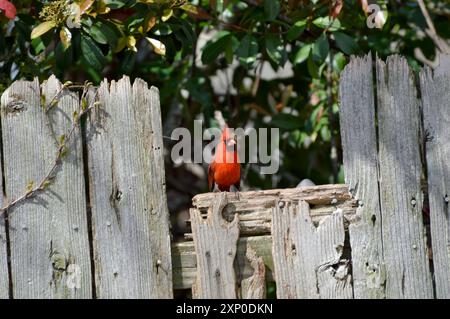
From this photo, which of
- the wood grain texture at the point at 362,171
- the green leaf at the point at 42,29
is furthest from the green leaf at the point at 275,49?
the wood grain texture at the point at 362,171

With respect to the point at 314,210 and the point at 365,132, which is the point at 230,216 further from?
the point at 365,132

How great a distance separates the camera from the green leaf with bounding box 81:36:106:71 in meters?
3.96

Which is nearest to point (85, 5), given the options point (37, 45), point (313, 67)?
point (37, 45)

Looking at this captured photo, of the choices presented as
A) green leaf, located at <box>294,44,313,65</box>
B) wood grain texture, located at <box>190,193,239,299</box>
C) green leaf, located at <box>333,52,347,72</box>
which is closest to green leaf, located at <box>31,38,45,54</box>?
green leaf, located at <box>294,44,313,65</box>

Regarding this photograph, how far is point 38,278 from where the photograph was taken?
3018mm

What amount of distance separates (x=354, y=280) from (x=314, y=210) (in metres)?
0.31

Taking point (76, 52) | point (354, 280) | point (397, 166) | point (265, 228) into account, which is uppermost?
point (76, 52)

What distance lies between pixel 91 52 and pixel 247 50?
3.40 ft

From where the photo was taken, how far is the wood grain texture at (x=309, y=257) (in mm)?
3010

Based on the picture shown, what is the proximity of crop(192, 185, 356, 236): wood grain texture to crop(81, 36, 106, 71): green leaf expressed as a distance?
125 centimetres

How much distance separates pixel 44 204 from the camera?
3.02 m

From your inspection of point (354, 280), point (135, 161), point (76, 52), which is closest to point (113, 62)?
point (76, 52)

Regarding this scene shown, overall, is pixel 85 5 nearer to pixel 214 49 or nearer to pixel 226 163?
pixel 214 49

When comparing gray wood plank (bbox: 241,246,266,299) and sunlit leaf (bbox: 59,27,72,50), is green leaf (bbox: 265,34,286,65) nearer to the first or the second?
sunlit leaf (bbox: 59,27,72,50)
